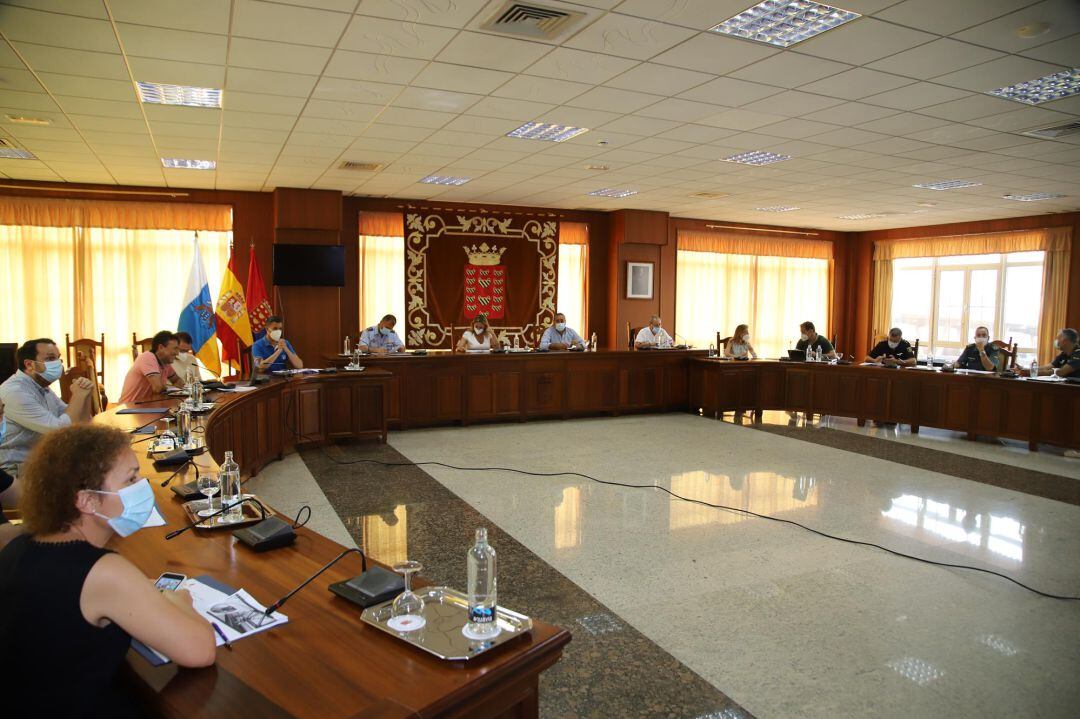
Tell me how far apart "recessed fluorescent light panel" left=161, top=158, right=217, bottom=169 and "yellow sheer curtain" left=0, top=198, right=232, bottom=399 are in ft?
5.63

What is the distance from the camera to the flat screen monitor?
352 inches

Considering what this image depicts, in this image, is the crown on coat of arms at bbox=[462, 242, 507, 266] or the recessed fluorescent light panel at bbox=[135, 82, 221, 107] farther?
the crown on coat of arms at bbox=[462, 242, 507, 266]

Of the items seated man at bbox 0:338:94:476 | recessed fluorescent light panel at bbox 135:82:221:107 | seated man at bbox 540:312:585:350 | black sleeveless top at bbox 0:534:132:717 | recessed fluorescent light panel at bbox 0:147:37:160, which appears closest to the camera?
black sleeveless top at bbox 0:534:132:717

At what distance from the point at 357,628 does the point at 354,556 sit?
475 mm

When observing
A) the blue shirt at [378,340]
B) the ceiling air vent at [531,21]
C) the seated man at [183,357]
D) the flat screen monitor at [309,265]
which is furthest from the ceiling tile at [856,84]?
the flat screen monitor at [309,265]

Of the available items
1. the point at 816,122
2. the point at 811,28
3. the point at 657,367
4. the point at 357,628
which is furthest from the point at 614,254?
the point at 357,628

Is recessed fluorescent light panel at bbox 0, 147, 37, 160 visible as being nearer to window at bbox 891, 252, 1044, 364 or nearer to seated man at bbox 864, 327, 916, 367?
seated man at bbox 864, 327, 916, 367

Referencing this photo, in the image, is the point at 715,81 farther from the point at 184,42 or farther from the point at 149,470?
the point at 149,470

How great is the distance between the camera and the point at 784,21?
3.69 m

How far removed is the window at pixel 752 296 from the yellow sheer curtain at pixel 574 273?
77.3 inches

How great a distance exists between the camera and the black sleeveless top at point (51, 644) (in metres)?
1.27

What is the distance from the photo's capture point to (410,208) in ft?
33.1

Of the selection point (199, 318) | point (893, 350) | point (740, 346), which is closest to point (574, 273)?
point (740, 346)

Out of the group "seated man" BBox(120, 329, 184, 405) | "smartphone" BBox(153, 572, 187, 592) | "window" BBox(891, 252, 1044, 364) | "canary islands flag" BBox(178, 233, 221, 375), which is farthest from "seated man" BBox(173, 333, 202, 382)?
"window" BBox(891, 252, 1044, 364)
